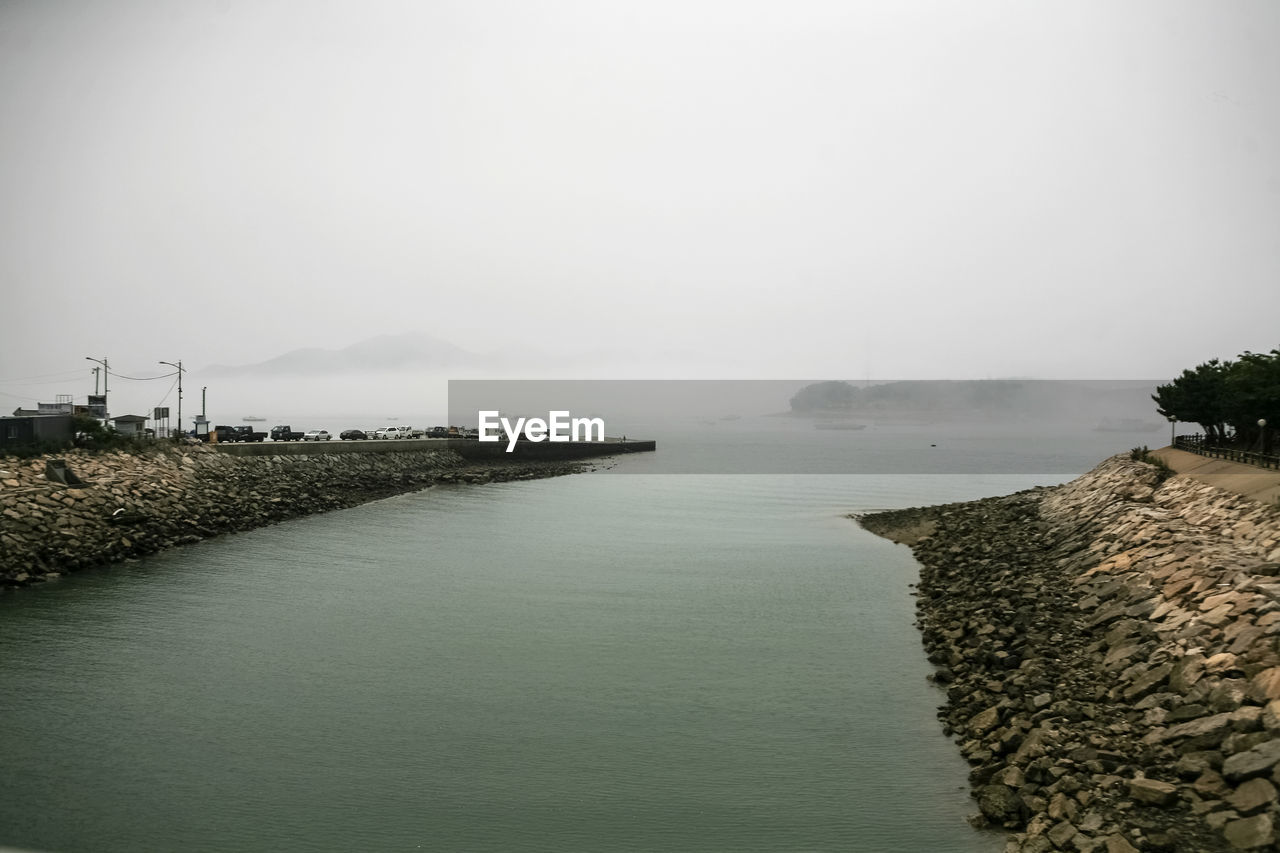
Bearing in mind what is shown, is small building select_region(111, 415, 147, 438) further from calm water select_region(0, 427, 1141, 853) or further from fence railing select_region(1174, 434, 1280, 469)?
fence railing select_region(1174, 434, 1280, 469)

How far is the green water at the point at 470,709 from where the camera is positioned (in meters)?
12.3

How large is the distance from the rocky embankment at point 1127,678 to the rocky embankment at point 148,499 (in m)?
29.0

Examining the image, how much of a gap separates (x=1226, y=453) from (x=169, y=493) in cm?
4729

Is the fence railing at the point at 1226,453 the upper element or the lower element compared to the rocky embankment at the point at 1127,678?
upper

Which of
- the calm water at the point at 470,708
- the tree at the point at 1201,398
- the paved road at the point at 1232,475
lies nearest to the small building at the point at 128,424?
the calm water at the point at 470,708

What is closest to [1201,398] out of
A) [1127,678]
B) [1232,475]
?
[1232,475]

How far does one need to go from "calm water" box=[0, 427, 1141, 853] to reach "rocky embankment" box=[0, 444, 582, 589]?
1.87 metres

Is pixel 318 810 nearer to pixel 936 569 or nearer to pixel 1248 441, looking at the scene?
pixel 936 569

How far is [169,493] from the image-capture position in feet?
133

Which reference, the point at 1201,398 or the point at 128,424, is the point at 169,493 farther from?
the point at 1201,398

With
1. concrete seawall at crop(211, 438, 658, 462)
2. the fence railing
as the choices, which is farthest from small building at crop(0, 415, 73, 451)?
the fence railing

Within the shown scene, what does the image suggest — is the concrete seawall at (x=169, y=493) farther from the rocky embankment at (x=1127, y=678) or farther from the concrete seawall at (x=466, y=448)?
the rocky embankment at (x=1127, y=678)

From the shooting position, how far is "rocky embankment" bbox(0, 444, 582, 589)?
29922 mm

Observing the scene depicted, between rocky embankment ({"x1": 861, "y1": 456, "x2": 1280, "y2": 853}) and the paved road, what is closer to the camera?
rocky embankment ({"x1": 861, "y1": 456, "x2": 1280, "y2": 853})
